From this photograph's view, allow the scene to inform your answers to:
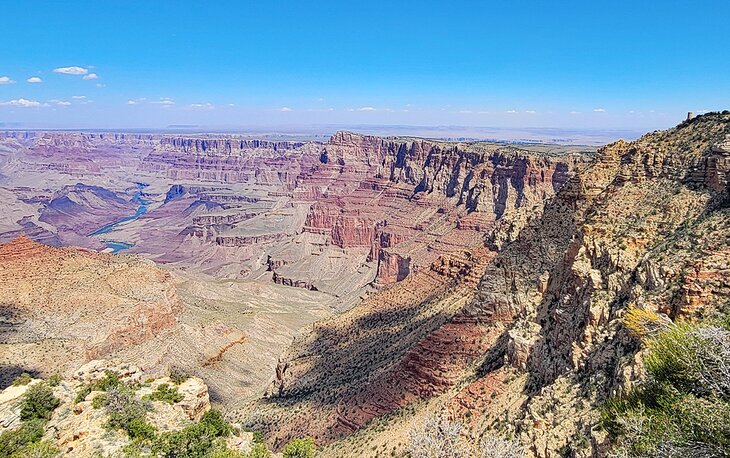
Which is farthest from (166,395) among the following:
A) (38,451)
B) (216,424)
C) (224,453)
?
(38,451)

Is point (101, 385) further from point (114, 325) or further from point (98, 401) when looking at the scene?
point (114, 325)

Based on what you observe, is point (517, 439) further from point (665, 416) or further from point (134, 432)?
point (134, 432)

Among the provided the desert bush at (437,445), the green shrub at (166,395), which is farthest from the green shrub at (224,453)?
the desert bush at (437,445)

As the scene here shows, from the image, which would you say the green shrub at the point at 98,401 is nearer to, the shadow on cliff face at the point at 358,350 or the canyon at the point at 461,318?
the canyon at the point at 461,318

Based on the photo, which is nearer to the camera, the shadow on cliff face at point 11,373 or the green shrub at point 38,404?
the green shrub at point 38,404

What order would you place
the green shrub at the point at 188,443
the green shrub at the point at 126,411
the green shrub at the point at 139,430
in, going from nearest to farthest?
the green shrub at the point at 188,443 < the green shrub at the point at 139,430 < the green shrub at the point at 126,411

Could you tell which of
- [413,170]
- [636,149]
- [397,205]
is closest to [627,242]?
[636,149]

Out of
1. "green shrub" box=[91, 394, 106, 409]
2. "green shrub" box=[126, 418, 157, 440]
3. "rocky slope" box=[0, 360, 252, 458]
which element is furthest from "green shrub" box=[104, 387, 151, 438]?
"rocky slope" box=[0, 360, 252, 458]
